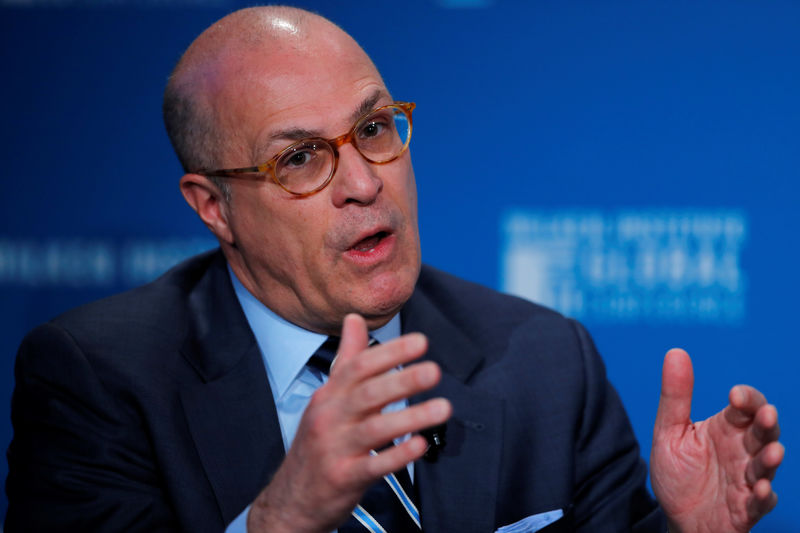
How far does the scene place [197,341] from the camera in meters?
1.84

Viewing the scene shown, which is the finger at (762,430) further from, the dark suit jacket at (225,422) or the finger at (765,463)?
the dark suit jacket at (225,422)

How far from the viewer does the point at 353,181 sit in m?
1.64

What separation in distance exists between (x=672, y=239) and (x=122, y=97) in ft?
6.44

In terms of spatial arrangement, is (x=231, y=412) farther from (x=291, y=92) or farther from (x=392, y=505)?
(x=291, y=92)

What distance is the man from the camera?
1.62 meters

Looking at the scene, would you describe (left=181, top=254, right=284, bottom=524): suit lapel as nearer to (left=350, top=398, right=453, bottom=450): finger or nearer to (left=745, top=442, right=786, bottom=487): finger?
(left=350, top=398, right=453, bottom=450): finger

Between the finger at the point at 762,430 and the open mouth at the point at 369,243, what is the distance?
2.61 ft

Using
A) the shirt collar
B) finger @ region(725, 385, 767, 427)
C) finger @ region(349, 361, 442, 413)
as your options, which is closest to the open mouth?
the shirt collar

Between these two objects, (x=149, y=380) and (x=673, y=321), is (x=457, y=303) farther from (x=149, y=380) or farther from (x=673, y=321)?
(x=673, y=321)

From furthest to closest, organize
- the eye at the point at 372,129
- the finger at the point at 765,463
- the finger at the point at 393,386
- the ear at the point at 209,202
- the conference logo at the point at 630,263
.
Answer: the conference logo at the point at 630,263
the ear at the point at 209,202
the eye at the point at 372,129
the finger at the point at 765,463
the finger at the point at 393,386

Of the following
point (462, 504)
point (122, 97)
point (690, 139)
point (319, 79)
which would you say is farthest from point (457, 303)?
point (122, 97)

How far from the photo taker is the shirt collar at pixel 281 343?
1.81 m

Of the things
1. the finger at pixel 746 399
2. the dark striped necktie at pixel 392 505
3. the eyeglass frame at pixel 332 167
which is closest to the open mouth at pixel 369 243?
the eyeglass frame at pixel 332 167

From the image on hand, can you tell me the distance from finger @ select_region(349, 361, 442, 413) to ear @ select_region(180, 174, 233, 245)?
86cm
